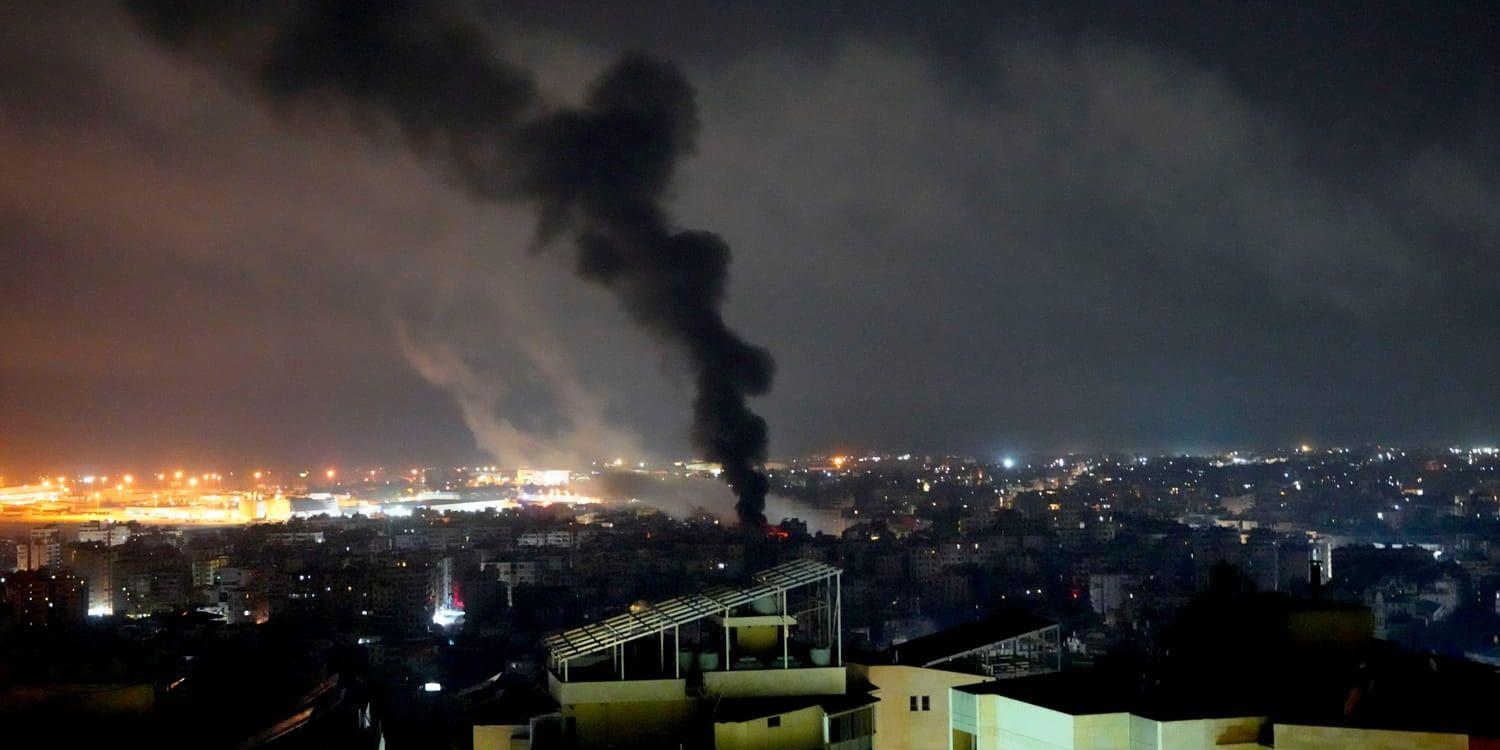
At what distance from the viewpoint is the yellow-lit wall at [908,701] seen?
12383 millimetres

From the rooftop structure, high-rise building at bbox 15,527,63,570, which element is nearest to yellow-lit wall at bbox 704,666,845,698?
the rooftop structure

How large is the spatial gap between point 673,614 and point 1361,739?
5.99m

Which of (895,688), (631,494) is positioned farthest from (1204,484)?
(895,688)

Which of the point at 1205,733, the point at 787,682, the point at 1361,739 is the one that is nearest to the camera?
the point at 1361,739

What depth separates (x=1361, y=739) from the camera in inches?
341

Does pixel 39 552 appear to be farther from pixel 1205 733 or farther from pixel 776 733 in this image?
pixel 1205 733

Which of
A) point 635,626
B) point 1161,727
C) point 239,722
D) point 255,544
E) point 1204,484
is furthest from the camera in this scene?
point 1204,484

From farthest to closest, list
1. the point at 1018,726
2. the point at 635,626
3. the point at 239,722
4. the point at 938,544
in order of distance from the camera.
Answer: the point at 938,544 → the point at 239,722 → the point at 635,626 → the point at 1018,726

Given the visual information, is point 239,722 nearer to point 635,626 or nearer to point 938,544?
point 635,626

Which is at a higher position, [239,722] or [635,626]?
[635,626]

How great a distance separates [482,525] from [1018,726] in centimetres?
6068

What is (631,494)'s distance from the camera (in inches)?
3467

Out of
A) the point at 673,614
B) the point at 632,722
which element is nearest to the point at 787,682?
the point at 673,614

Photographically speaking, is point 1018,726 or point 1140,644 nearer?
point 1018,726
